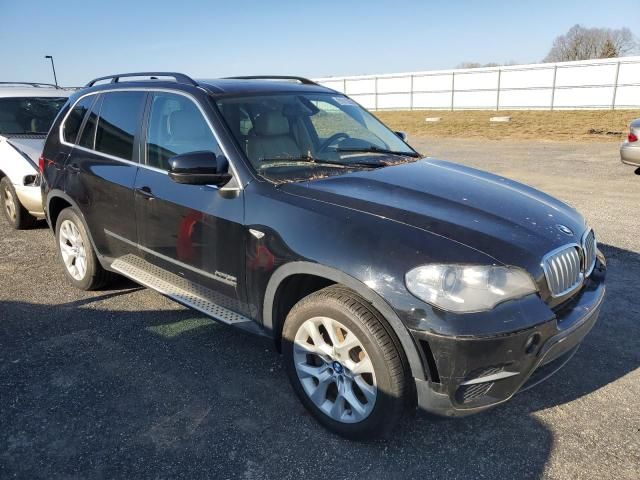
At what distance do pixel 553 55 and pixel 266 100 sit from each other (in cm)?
7349

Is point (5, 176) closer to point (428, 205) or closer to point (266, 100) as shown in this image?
point (266, 100)

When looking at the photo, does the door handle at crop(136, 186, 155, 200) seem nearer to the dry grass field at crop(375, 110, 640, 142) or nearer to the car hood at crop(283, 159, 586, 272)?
the car hood at crop(283, 159, 586, 272)

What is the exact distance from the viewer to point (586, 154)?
14234 mm

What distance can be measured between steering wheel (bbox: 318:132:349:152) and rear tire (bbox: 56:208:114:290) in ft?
7.65

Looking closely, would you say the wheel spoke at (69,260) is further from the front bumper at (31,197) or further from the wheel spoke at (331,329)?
the wheel spoke at (331,329)

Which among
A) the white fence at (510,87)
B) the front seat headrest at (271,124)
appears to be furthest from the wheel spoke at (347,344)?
the white fence at (510,87)

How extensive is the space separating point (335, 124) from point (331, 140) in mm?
273

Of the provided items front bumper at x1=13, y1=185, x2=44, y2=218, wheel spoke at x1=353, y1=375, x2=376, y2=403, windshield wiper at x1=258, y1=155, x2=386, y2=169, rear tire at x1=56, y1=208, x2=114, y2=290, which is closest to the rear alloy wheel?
rear tire at x1=56, y1=208, x2=114, y2=290

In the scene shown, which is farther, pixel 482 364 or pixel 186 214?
pixel 186 214

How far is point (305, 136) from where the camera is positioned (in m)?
3.71

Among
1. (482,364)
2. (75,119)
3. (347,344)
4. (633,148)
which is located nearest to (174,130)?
(75,119)

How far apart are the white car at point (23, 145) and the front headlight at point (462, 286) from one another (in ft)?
18.8

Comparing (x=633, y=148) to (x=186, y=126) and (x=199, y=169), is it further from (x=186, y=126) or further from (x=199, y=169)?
(x=199, y=169)

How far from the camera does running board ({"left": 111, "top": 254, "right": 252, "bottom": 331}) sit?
329 cm
